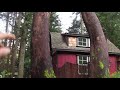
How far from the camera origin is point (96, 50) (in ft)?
15.5

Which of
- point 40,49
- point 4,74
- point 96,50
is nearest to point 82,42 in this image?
point 96,50

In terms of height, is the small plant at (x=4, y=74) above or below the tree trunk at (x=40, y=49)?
below

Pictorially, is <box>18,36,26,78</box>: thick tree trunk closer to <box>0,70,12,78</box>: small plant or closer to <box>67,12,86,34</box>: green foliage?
<box>0,70,12,78</box>: small plant

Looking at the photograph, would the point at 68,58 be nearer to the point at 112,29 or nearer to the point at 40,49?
the point at 112,29

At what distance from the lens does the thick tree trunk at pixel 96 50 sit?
15.2ft

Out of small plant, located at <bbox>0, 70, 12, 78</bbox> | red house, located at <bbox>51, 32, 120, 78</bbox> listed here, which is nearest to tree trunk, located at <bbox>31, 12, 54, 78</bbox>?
small plant, located at <bbox>0, 70, 12, 78</bbox>

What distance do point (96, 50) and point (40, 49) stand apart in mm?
1168

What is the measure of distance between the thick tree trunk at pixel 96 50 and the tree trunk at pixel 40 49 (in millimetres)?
894

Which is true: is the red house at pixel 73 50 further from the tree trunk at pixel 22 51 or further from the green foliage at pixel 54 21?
the tree trunk at pixel 22 51

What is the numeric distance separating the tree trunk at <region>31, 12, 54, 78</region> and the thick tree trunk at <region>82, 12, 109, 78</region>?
89 centimetres

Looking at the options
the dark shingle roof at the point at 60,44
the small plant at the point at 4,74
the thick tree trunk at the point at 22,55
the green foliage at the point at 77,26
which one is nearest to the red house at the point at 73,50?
the dark shingle roof at the point at 60,44
